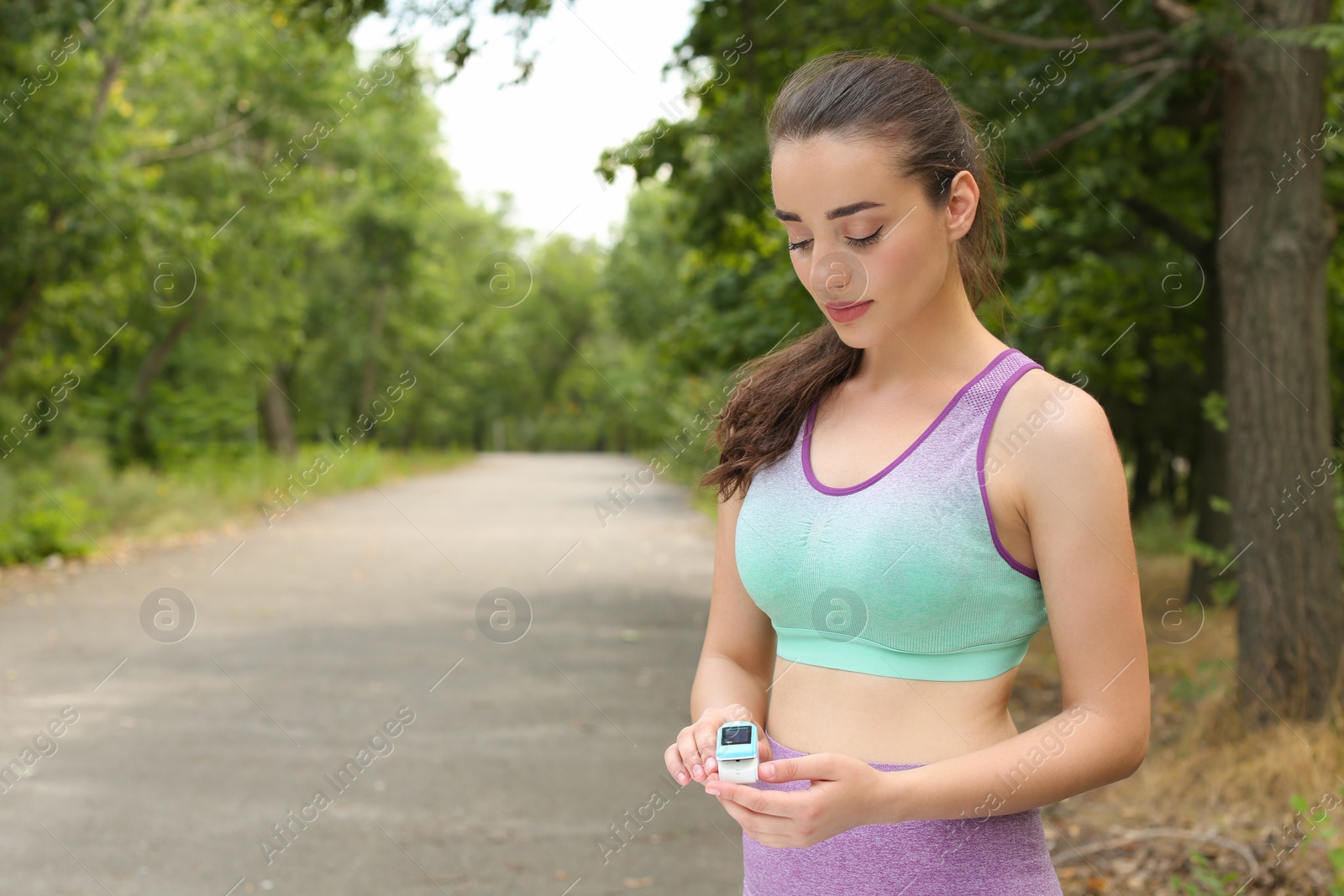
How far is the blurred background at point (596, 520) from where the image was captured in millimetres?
4863

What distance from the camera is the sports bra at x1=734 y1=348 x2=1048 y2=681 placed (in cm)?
144

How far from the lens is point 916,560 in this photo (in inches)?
56.6

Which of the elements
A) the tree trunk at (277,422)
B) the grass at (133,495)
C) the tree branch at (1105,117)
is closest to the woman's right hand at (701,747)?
the tree branch at (1105,117)

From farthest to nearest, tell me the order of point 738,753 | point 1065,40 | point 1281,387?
point 1065,40 < point 1281,387 < point 738,753

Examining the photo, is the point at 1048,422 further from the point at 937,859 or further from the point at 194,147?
the point at 194,147

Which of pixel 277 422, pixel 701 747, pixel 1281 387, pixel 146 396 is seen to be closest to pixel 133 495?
pixel 146 396

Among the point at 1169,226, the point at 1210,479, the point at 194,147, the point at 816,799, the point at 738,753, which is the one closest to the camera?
the point at 816,799

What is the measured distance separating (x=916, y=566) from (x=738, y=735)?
12.2 inches

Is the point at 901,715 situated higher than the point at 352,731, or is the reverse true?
the point at 901,715

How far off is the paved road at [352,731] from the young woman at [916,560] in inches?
126

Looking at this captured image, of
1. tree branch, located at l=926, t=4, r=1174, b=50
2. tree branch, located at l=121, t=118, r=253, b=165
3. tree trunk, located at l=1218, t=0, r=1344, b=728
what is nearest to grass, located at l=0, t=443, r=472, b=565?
tree branch, located at l=121, t=118, r=253, b=165

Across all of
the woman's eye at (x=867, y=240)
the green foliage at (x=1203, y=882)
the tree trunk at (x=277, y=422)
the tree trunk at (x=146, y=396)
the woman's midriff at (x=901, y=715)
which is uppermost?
the woman's eye at (x=867, y=240)

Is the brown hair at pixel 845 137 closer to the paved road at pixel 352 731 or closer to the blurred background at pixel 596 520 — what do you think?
the blurred background at pixel 596 520

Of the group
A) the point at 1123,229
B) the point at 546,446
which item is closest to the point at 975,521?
the point at 1123,229
